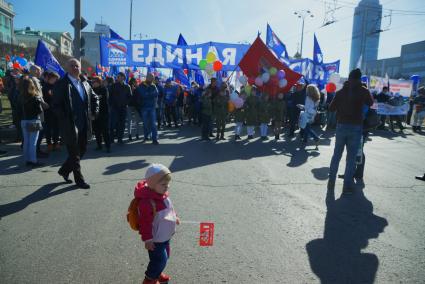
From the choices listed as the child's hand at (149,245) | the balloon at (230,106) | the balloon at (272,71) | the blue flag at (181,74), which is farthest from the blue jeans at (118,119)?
the blue flag at (181,74)

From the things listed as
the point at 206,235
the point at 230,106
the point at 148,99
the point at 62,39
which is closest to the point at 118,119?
the point at 148,99

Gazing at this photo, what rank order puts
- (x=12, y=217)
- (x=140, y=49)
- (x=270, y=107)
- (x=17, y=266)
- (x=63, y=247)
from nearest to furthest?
(x=17, y=266), (x=63, y=247), (x=12, y=217), (x=270, y=107), (x=140, y=49)

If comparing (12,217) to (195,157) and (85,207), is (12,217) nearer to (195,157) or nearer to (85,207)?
(85,207)

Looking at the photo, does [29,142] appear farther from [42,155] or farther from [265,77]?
[265,77]

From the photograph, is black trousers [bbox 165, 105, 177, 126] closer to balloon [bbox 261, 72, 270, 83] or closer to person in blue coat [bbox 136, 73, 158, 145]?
person in blue coat [bbox 136, 73, 158, 145]

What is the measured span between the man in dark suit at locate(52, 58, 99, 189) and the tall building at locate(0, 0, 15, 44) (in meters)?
76.4

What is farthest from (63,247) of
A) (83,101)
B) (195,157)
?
(195,157)

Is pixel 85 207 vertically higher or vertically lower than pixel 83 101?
lower

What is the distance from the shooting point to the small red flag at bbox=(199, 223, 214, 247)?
3.15 meters

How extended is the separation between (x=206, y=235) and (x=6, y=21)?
86734mm

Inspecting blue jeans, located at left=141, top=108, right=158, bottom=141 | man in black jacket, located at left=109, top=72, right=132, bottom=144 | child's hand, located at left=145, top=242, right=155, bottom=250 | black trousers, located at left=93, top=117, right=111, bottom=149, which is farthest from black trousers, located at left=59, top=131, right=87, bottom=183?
blue jeans, located at left=141, top=108, right=158, bottom=141

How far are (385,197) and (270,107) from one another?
21.0ft

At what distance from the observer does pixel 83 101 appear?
216 inches

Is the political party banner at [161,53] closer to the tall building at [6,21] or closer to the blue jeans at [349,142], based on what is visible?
the blue jeans at [349,142]
